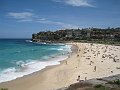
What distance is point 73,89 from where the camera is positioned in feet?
42.9

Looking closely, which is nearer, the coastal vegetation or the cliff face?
the coastal vegetation

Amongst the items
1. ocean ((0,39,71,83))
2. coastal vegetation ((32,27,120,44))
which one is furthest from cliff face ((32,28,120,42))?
ocean ((0,39,71,83))

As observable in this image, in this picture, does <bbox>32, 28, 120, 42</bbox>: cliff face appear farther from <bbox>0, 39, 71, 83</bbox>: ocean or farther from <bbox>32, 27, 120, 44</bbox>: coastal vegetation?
<bbox>0, 39, 71, 83</bbox>: ocean

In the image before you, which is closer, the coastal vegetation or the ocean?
the ocean

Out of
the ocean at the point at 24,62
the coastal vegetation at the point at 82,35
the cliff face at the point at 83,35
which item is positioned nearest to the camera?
the ocean at the point at 24,62

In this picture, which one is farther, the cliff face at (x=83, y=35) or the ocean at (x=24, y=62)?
the cliff face at (x=83, y=35)

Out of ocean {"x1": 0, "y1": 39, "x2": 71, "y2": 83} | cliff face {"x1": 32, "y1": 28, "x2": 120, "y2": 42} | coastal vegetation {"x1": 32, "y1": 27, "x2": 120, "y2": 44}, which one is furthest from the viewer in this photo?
cliff face {"x1": 32, "y1": 28, "x2": 120, "y2": 42}

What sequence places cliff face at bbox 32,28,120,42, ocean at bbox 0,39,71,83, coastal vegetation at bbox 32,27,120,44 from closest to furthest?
ocean at bbox 0,39,71,83 < coastal vegetation at bbox 32,27,120,44 < cliff face at bbox 32,28,120,42

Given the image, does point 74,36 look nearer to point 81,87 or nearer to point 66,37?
point 66,37

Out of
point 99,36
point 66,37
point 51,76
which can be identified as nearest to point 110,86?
point 51,76

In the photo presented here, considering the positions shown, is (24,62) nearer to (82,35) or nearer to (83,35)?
(83,35)

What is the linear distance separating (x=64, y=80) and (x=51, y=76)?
3040 millimetres

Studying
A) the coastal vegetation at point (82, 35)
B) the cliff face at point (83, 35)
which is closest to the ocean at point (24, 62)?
the coastal vegetation at point (82, 35)

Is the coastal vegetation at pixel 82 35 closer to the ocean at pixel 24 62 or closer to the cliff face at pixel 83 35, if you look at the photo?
the cliff face at pixel 83 35
